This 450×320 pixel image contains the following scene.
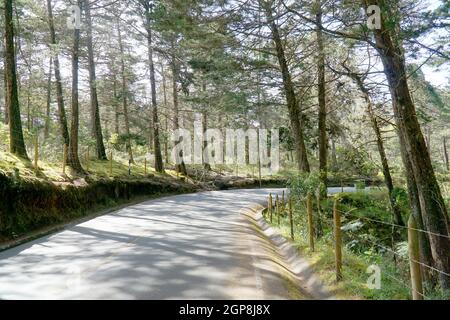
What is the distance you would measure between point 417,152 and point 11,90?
1348 centimetres

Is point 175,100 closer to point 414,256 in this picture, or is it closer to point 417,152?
point 417,152

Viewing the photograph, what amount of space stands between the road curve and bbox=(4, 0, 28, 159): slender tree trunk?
4317mm

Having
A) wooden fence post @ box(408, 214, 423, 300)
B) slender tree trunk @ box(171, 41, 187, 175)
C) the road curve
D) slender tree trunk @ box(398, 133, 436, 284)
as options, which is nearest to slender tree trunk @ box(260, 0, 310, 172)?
the road curve

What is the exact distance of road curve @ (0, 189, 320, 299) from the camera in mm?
6133

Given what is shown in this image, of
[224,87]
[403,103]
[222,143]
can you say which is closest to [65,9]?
[224,87]

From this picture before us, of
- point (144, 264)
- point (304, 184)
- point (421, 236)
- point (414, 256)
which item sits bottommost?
point (144, 264)

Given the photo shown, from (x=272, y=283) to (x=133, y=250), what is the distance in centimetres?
359

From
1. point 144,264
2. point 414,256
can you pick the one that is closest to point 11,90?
point 144,264

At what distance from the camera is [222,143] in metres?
47.3

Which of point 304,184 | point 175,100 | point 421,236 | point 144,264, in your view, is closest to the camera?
point 144,264

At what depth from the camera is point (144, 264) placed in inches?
305

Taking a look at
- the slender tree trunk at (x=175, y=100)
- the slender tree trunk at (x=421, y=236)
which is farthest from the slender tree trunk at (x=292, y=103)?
the slender tree trunk at (x=175, y=100)

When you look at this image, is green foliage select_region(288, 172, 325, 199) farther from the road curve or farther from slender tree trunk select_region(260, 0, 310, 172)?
slender tree trunk select_region(260, 0, 310, 172)

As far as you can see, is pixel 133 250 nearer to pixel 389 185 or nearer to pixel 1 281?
pixel 1 281
